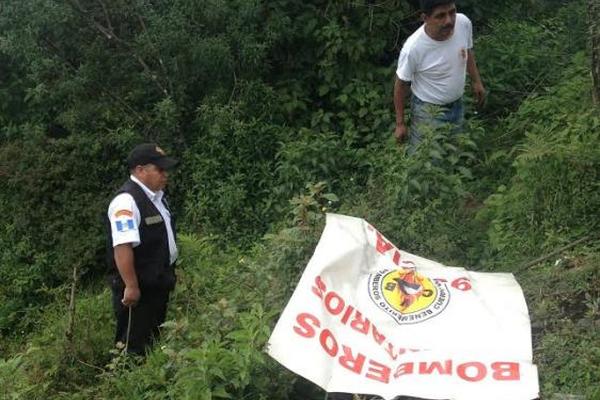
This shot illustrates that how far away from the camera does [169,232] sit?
480 cm

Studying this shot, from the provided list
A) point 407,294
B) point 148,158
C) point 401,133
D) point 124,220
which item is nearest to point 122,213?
point 124,220

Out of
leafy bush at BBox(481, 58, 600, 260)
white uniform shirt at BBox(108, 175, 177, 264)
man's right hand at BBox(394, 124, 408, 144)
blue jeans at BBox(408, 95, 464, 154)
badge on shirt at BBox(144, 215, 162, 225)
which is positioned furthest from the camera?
man's right hand at BBox(394, 124, 408, 144)

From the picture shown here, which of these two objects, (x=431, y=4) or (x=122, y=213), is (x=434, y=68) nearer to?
(x=431, y=4)

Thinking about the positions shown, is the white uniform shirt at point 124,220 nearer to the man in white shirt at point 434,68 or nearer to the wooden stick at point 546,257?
the man in white shirt at point 434,68

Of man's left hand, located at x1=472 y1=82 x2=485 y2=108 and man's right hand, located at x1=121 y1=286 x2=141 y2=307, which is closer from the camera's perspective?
man's right hand, located at x1=121 y1=286 x2=141 y2=307

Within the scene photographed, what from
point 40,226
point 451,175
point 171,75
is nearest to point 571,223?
point 451,175

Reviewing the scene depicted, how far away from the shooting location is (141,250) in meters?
4.65

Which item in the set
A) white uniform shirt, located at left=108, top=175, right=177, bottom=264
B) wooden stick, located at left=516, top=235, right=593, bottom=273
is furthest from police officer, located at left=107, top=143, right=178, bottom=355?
wooden stick, located at left=516, top=235, right=593, bottom=273

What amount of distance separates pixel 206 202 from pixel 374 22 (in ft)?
7.82

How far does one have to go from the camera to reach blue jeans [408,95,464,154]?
5.36 metres

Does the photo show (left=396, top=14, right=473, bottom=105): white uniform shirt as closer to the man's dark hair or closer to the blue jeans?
the blue jeans

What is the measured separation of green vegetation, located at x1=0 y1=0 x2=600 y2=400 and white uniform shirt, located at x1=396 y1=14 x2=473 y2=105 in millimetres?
359

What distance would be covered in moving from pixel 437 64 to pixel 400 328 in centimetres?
247

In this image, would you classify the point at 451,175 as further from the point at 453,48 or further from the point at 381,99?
the point at 381,99
